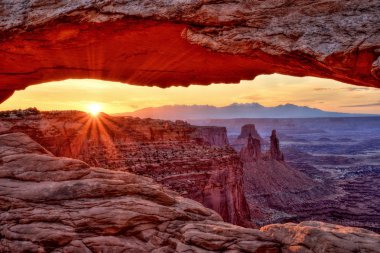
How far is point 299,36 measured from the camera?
6352 mm

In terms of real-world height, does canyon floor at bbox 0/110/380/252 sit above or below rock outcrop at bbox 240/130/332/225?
above

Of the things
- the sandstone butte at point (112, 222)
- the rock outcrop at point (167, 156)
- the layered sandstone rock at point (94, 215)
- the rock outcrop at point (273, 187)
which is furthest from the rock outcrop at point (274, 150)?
the sandstone butte at point (112, 222)

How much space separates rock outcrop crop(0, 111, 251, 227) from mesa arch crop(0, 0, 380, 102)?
9070 mm

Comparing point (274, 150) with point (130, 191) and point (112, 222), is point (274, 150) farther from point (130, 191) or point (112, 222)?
point (112, 222)

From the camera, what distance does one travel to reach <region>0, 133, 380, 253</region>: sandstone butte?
5695 mm

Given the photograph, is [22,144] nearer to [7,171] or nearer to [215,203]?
[7,171]

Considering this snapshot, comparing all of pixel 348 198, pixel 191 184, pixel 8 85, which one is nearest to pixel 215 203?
pixel 191 184

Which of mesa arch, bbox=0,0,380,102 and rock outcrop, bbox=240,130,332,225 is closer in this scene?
mesa arch, bbox=0,0,380,102

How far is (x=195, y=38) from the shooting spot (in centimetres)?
711

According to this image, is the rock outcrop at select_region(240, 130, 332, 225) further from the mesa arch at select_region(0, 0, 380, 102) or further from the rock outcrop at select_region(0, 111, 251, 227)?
the mesa arch at select_region(0, 0, 380, 102)

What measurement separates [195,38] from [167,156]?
59.9 feet

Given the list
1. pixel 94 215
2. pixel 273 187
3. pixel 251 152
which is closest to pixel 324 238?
pixel 94 215

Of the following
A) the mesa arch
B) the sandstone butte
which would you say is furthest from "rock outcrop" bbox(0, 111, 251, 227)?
the sandstone butte

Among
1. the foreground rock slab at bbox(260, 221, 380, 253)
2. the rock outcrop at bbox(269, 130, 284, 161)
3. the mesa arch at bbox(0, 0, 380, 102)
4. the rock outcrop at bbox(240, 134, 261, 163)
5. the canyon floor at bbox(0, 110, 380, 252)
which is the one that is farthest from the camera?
the rock outcrop at bbox(269, 130, 284, 161)
